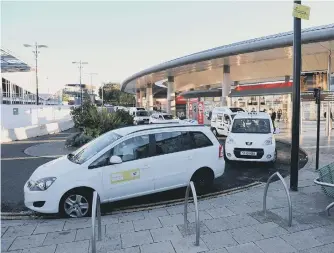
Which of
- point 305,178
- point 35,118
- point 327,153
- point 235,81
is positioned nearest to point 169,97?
point 235,81

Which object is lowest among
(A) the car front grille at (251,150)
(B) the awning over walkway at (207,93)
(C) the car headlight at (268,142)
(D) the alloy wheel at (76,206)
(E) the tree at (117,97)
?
(D) the alloy wheel at (76,206)

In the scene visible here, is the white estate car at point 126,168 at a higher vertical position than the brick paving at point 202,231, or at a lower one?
higher

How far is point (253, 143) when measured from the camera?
31.2 ft

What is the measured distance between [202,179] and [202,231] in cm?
223

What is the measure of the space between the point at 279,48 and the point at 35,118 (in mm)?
19627

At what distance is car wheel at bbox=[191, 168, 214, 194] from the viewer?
21.9 ft

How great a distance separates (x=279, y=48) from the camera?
1833 centimetres

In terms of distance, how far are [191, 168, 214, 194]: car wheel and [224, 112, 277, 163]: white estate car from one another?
3.08m

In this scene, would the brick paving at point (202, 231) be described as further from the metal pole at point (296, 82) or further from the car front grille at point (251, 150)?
the car front grille at point (251, 150)

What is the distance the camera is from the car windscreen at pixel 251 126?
1055cm

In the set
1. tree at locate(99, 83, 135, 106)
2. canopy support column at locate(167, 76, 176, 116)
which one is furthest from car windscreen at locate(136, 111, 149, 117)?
tree at locate(99, 83, 135, 106)

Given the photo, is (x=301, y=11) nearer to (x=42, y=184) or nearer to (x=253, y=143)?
(x=253, y=143)

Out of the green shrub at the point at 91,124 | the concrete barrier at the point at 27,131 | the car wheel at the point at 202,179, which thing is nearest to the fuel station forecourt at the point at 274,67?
the car wheel at the point at 202,179

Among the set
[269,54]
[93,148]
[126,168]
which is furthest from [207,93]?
[126,168]
